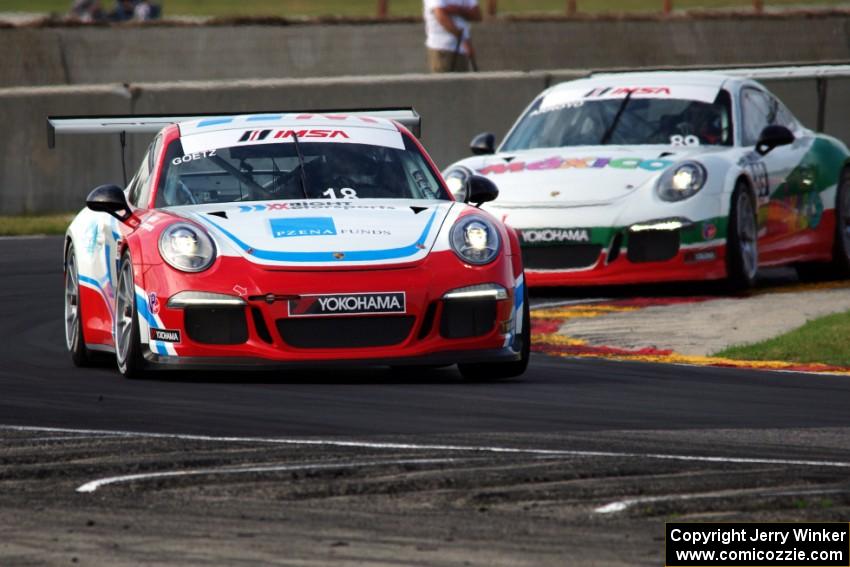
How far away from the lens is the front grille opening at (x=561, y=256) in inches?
550

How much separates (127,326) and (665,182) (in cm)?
503

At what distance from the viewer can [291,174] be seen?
10688 mm

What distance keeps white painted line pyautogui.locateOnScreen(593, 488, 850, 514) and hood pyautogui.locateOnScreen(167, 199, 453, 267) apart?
10.3 feet

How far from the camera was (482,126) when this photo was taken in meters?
20.6

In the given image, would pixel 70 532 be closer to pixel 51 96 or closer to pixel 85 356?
pixel 85 356

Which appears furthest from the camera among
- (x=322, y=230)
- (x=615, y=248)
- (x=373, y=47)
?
(x=373, y=47)

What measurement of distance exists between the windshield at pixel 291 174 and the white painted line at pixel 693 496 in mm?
4130

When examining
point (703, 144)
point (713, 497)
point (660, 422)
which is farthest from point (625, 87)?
point (713, 497)

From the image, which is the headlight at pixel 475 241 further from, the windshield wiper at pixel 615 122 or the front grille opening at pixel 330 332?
the windshield wiper at pixel 615 122

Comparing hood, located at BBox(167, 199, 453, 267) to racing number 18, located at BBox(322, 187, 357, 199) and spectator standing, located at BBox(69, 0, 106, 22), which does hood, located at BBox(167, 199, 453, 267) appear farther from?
spectator standing, located at BBox(69, 0, 106, 22)

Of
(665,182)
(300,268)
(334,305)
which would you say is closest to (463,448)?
(334,305)

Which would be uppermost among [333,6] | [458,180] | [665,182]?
[665,182]

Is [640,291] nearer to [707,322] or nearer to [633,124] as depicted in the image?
[633,124]

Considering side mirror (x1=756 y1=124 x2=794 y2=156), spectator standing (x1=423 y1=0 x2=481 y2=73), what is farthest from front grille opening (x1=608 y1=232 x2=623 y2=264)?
spectator standing (x1=423 y1=0 x2=481 y2=73)
